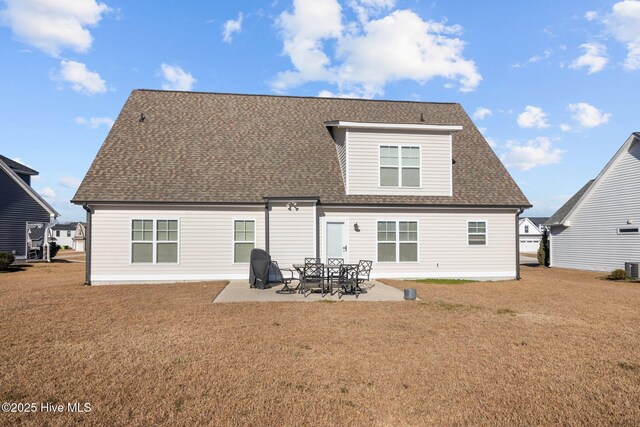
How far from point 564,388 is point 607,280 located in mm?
16604

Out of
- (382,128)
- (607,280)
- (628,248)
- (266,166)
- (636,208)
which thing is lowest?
(607,280)

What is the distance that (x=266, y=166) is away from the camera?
17062 millimetres

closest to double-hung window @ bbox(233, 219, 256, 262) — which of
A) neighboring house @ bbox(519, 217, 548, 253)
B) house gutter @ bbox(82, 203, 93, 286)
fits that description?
house gutter @ bbox(82, 203, 93, 286)

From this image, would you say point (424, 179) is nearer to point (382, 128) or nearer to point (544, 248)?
point (382, 128)

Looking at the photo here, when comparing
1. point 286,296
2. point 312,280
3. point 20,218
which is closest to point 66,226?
point 20,218

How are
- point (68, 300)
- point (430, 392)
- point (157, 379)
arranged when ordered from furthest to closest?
point (68, 300)
point (157, 379)
point (430, 392)

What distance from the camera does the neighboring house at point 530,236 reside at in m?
56.2

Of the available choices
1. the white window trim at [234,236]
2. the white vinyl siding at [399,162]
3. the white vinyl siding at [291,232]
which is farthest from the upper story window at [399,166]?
the white window trim at [234,236]

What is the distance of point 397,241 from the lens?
1647cm

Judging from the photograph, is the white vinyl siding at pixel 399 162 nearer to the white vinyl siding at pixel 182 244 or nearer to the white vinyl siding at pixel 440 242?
the white vinyl siding at pixel 440 242

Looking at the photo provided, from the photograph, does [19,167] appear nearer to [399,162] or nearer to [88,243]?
[88,243]

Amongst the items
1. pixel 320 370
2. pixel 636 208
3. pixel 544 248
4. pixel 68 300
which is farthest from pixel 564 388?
pixel 544 248

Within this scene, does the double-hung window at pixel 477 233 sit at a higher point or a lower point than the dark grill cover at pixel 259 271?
higher

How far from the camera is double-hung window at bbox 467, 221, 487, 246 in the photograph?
16953mm
